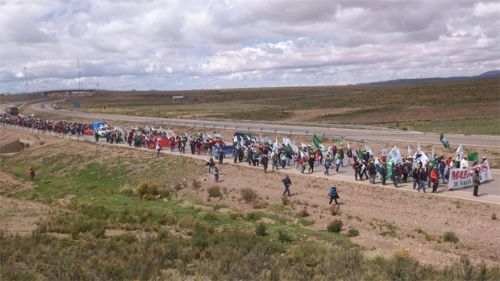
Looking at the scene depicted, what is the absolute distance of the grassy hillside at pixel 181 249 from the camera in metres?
13.2

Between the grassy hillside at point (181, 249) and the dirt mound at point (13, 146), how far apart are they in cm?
3994

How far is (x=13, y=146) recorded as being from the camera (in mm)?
68250

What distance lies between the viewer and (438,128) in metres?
57.0

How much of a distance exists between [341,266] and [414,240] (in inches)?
266

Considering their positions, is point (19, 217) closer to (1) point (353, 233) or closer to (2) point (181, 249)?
(2) point (181, 249)

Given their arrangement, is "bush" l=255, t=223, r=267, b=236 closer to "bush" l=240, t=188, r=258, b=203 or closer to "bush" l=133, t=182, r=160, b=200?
"bush" l=240, t=188, r=258, b=203

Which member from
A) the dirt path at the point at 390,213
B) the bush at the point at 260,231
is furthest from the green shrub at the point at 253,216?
the bush at the point at 260,231

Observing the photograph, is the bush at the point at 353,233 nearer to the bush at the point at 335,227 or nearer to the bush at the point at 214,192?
the bush at the point at 335,227

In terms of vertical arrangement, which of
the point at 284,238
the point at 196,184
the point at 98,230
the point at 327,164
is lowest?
the point at 196,184

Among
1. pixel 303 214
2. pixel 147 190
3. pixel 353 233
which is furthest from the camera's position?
pixel 147 190

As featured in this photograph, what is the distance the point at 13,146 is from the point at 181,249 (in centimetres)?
5947


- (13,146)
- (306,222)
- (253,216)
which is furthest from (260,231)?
(13,146)

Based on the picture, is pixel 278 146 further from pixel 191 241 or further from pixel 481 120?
pixel 481 120

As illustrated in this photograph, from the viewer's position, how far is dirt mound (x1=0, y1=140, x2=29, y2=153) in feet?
218
